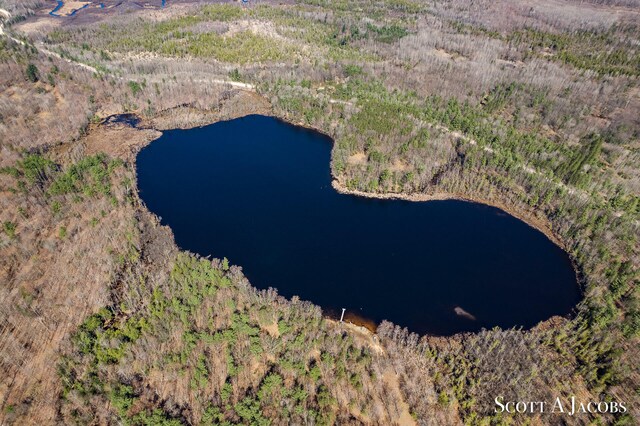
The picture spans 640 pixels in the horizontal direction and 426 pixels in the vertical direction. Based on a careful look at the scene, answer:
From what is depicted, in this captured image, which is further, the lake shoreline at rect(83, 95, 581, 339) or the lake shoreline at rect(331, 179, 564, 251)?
the lake shoreline at rect(331, 179, 564, 251)

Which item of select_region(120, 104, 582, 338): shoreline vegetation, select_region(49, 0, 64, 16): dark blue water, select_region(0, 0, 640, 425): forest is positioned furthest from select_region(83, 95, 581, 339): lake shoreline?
select_region(49, 0, 64, 16): dark blue water

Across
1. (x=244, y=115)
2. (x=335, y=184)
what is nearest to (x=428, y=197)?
(x=335, y=184)

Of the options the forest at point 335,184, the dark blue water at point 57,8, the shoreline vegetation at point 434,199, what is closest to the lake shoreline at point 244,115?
the shoreline vegetation at point 434,199

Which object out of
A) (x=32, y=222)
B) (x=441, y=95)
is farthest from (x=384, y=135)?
(x=32, y=222)

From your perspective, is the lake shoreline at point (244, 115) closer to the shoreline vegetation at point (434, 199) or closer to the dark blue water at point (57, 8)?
the shoreline vegetation at point (434, 199)

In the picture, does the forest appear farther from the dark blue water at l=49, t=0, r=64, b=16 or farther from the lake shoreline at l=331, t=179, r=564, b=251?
the dark blue water at l=49, t=0, r=64, b=16

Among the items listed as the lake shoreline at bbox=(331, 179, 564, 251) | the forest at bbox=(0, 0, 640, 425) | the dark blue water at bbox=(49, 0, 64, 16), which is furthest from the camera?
the dark blue water at bbox=(49, 0, 64, 16)

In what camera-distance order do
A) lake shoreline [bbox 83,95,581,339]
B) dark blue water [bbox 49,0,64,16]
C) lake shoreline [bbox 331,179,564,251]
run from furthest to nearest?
dark blue water [bbox 49,0,64,16] < lake shoreline [bbox 331,179,564,251] < lake shoreline [bbox 83,95,581,339]

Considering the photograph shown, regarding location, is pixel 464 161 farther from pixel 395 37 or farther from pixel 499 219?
pixel 395 37

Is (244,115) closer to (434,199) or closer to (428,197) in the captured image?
(428,197)
